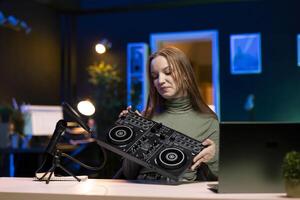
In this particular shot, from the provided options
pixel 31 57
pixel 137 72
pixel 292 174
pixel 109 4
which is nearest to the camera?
pixel 292 174

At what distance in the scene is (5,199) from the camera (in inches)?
53.5

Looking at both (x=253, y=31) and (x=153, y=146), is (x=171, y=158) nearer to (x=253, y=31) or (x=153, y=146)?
(x=153, y=146)

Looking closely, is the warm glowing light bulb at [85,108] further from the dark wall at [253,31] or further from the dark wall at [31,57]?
the dark wall at [253,31]

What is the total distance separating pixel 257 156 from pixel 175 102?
0.70 m

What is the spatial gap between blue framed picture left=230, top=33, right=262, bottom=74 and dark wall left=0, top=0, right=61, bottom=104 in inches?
105

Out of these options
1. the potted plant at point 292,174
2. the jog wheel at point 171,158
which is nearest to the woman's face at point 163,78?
the jog wheel at point 171,158

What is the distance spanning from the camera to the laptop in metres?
1.32

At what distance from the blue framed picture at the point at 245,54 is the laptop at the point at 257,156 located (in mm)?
5905

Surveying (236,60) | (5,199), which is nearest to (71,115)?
(5,199)

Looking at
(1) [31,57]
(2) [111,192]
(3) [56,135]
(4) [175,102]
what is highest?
(1) [31,57]

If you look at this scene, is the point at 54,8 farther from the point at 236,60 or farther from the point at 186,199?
the point at 186,199

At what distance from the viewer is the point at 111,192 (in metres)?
1.33

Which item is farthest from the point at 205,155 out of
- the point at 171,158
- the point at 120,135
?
the point at 120,135

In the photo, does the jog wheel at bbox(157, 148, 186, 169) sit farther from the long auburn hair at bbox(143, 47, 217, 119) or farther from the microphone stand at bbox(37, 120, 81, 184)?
the long auburn hair at bbox(143, 47, 217, 119)
